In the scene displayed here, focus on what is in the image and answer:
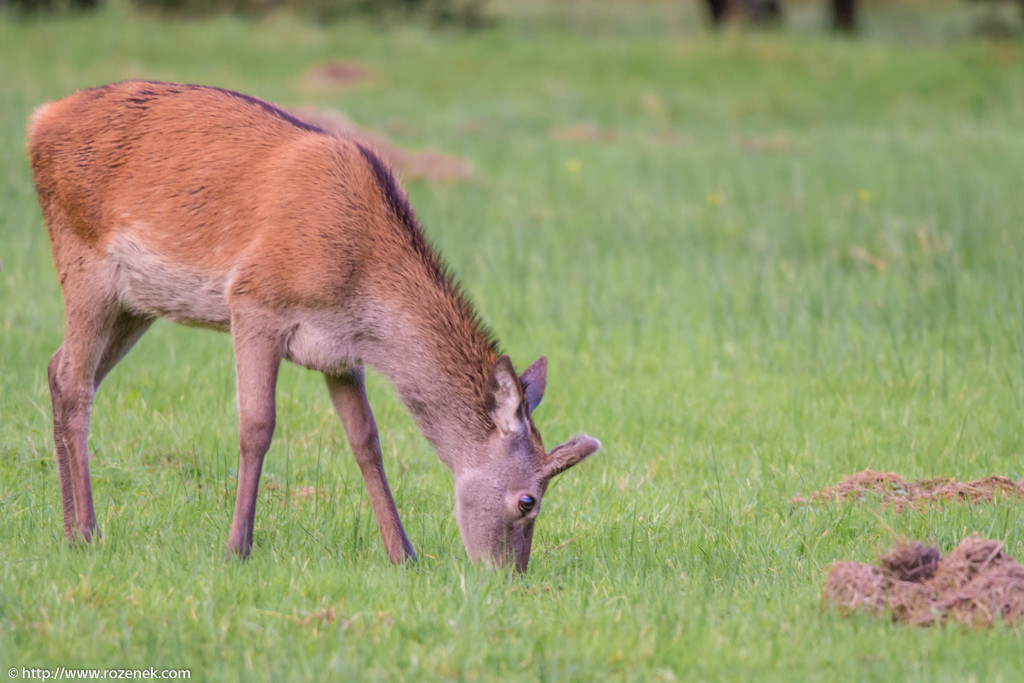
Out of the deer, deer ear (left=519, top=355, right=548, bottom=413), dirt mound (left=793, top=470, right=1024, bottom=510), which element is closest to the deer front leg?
the deer

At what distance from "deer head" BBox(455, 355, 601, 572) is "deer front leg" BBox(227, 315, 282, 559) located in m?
0.91

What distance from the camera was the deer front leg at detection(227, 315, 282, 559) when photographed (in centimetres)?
538

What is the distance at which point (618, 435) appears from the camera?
24.7 feet

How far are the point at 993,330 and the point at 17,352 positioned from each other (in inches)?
270

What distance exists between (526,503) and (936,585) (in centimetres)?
165

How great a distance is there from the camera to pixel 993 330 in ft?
30.3

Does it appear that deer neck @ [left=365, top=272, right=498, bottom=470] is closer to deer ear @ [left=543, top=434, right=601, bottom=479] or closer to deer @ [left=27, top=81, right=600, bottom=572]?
deer @ [left=27, top=81, right=600, bottom=572]

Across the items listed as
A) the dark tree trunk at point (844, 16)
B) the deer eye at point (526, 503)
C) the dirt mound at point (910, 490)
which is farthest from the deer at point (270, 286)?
the dark tree trunk at point (844, 16)

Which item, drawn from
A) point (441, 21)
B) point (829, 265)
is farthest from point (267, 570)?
point (441, 21)

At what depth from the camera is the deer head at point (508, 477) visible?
5246mm

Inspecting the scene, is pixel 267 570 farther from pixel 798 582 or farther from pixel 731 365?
pixel 731 365

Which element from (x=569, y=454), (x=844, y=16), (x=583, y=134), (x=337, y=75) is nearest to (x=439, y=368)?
(x=569, y=454)

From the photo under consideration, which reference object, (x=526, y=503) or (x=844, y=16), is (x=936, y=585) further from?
(x=844, y=16)

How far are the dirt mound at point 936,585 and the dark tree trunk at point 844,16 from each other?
28.8 metres
